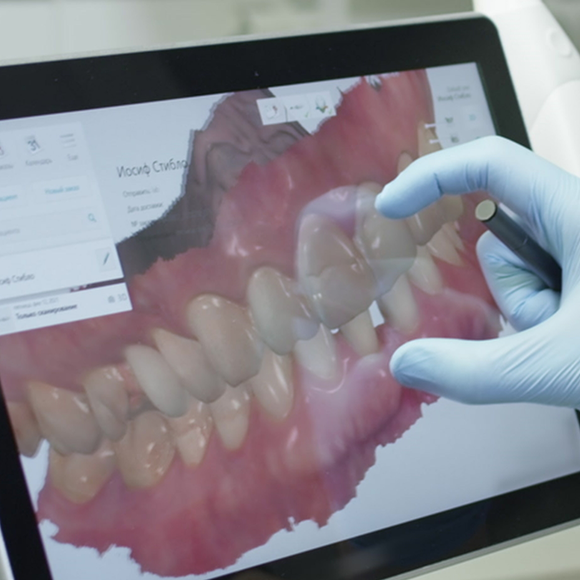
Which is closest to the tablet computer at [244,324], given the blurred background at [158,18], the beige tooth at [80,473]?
the beige tooth at [80,473]

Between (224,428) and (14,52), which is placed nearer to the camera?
(224,428)

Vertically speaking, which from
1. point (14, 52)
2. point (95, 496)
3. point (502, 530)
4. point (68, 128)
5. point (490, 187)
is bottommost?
point (502, 530)

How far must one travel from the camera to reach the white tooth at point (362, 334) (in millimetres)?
517

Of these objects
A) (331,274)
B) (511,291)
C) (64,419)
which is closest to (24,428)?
(64,419)

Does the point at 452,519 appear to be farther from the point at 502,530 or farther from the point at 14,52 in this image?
the point at 14,52

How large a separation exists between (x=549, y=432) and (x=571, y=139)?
0.89ft

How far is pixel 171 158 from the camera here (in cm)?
49

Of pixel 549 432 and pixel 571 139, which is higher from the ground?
pixel 571 139

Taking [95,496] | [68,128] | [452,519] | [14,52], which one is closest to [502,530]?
[452,519]

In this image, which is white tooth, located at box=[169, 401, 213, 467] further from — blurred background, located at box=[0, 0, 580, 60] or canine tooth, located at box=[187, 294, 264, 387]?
blurred background, located at box=[0, 0, 580, 60]

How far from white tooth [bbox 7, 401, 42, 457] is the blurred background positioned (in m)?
0.49

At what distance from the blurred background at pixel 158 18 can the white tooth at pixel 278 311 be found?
41 centimetres

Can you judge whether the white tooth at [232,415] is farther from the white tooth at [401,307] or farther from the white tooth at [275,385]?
the white tooth at [401,307]

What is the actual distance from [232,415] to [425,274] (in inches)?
7.3
